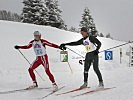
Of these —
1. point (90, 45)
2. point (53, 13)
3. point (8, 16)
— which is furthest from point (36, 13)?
point (90, 45)

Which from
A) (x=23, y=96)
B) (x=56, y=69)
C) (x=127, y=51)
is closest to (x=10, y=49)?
(x=56, y=69)

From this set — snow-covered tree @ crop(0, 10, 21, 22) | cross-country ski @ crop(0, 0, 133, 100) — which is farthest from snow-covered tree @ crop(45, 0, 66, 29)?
snow-covered tree @ crop(0, 10, 21, 22)

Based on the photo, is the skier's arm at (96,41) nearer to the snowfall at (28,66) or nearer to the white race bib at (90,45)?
the white race bib at (90,45)

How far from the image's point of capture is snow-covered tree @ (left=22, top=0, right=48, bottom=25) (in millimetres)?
29422

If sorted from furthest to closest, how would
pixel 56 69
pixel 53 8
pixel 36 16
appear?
pixel 53 8 → pixel 36 16 → pixel 56 69

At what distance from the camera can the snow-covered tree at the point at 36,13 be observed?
29422 mm

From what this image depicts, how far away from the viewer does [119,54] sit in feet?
70.5

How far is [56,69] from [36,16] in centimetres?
1755

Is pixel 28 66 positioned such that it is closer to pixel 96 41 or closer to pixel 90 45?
pixel 90 45

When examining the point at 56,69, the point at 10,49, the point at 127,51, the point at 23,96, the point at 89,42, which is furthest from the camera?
the point at 127,51

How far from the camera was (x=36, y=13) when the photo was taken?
29.3 m

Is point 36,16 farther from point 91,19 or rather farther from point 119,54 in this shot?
point 91,19

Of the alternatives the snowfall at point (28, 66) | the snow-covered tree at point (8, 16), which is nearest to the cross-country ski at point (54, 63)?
the snowfall at point (28, 66)

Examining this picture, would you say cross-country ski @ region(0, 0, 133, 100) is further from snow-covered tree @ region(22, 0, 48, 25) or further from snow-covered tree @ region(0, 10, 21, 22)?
snow-covered tree @ region(0, 10, 21, 22)
